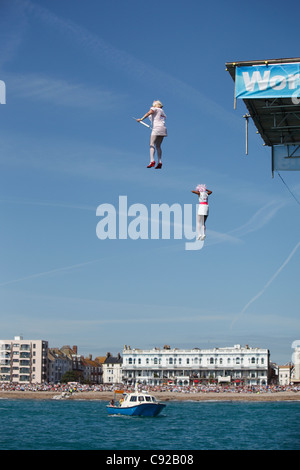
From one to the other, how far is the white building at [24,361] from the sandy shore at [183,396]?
1926 cm

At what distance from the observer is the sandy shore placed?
118125mm

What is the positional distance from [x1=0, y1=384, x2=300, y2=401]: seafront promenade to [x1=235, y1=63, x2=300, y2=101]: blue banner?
101003 mm

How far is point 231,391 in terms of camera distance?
124 m

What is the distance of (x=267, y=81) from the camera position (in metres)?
22.7

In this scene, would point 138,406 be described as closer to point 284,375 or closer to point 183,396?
point 183,396

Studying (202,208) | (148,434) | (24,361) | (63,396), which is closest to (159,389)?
(63,396)

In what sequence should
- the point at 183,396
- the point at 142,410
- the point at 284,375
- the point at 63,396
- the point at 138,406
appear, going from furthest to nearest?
the point at 284,375
the point at 63,396
the point at 183,396
the point at 142,410
the point at 138,406

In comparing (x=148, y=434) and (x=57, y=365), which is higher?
(x=57, y=365)

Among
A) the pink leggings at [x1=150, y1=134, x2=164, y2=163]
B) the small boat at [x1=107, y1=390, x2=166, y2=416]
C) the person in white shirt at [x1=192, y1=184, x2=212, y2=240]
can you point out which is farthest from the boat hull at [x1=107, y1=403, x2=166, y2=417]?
the pink leggings at [x1=150, y1=134, x2=164, y2=163]

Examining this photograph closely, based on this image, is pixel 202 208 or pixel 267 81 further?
pixel 267 81

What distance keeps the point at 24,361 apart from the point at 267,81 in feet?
435

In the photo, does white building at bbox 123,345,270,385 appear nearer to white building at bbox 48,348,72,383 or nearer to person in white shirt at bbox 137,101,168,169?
white building at bbox 48,348,72,383

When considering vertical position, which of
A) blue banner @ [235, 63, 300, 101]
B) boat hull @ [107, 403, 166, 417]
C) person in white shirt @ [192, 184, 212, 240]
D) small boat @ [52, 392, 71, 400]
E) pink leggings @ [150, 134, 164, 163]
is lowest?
small boat @ [52, 392, 71, 400]
